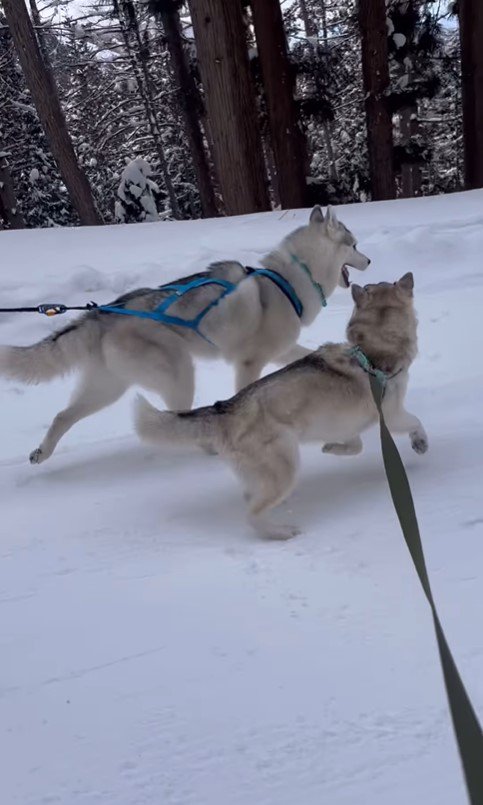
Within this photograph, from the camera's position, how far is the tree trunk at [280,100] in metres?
13.7

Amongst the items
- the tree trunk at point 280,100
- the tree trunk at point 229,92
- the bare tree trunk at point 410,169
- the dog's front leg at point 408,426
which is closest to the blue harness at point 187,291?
the dog's front leg at point 408,426

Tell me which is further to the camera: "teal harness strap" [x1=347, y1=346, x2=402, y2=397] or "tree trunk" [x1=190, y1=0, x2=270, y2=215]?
"tree trunk" [x1=190, y1=0, x2=270, y2=215]

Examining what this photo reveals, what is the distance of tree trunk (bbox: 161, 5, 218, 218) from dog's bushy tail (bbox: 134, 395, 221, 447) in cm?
1606

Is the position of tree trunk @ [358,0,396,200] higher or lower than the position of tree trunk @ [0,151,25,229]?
higher

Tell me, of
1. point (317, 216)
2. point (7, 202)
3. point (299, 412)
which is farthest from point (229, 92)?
point (7, 202)

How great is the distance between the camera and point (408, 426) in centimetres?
418

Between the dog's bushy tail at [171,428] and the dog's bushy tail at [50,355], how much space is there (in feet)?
4.04

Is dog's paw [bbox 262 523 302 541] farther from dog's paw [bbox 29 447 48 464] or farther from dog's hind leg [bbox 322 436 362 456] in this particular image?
dog's paw [bbox 29 447 48 464]

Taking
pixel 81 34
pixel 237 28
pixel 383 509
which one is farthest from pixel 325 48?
pixel 383 509

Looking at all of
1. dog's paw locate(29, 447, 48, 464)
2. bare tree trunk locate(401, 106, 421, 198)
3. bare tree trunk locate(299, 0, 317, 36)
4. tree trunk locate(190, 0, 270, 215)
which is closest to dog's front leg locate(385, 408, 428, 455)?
dog's paw locate(29, 447, 48, 464)

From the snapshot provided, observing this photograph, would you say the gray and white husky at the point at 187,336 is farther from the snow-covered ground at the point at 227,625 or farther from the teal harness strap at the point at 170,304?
the snow-covered ground at the point at 227,625

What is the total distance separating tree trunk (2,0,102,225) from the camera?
14.3 m

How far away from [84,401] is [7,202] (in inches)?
775

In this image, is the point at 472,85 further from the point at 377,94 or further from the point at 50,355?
the point at 50,355
